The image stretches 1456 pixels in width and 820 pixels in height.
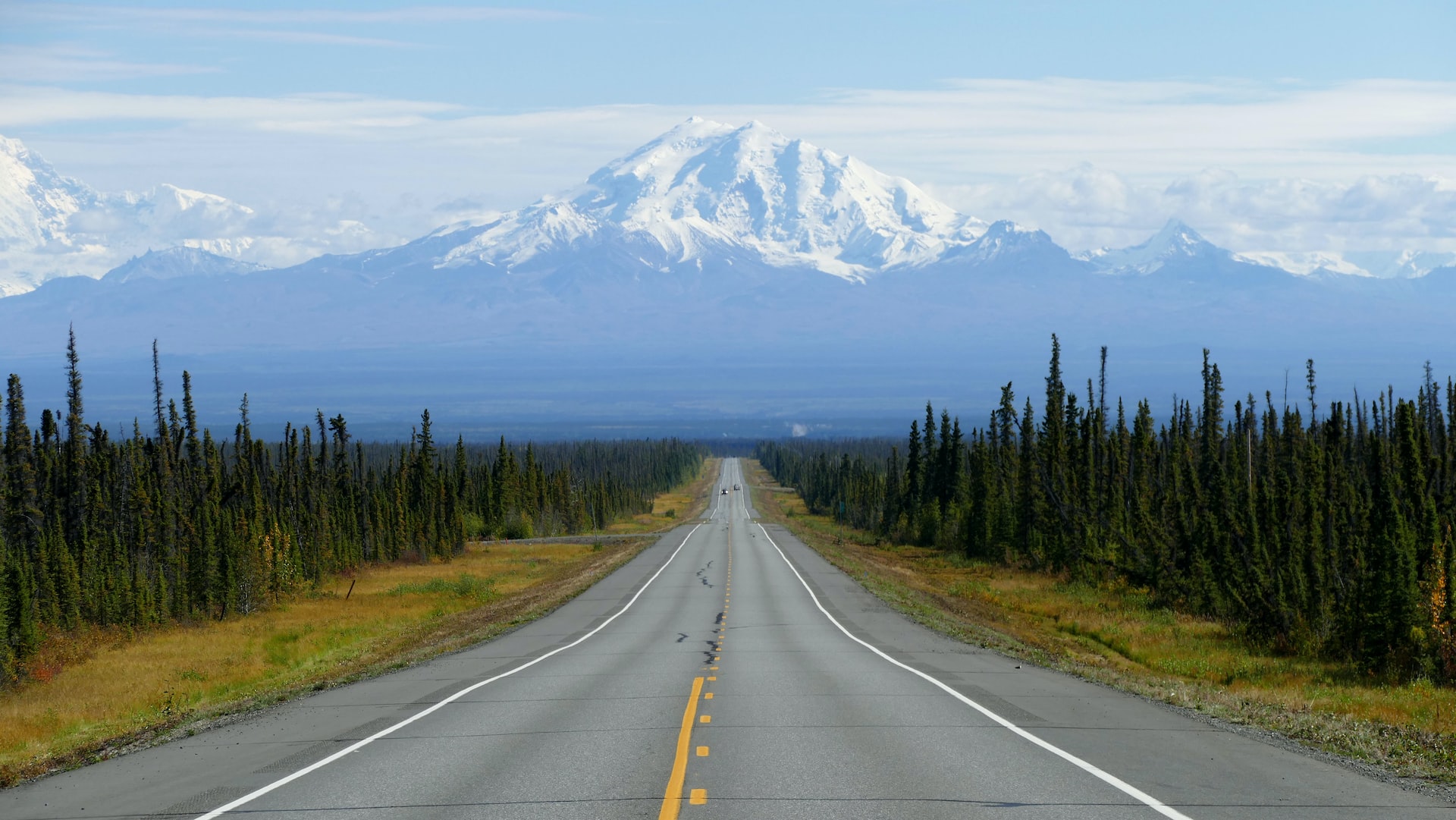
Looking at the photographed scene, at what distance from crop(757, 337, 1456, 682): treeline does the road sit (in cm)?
1271

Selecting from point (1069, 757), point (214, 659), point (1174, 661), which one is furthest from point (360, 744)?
point (214, 659)

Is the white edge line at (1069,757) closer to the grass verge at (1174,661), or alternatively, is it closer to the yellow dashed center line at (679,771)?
the grass verge at (1174,661)

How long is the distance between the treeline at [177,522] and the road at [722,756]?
101 feet

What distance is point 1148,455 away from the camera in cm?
7769

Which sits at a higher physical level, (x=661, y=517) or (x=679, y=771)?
(x=679, y=771)

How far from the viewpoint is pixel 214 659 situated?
4278cm

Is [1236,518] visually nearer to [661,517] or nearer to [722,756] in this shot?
[722,756]

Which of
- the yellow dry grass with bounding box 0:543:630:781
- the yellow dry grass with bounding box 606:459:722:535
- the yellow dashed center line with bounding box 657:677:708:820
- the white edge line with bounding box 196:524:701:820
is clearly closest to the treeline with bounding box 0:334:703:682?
the yellow dry grass with bounding box 0:543:630:781

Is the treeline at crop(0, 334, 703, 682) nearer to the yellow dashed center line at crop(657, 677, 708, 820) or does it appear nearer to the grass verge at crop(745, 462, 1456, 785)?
the grass verge at crop(745, 462, 1456, 785)

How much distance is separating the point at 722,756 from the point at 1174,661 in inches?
964

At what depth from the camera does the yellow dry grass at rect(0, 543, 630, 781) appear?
2586cm

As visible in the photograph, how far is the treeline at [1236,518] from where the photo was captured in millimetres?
30188

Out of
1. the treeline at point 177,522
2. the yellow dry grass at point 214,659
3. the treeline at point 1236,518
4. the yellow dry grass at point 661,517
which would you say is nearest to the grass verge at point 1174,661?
the treeline at point 1236,518

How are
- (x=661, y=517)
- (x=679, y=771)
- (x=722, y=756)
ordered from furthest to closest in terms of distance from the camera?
1. (x=661, y=517)
2. (x=722, y=756)
3. (x=679, y=771)
